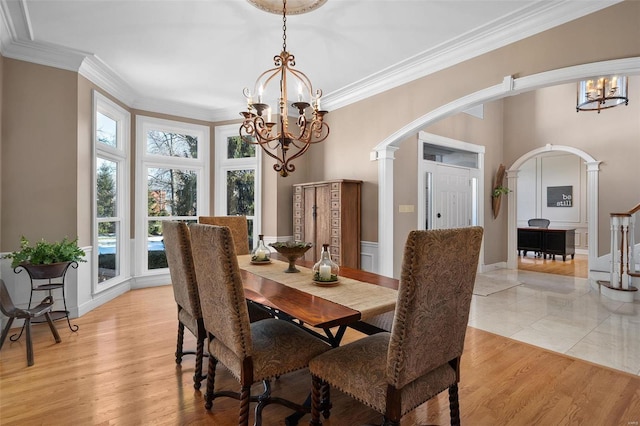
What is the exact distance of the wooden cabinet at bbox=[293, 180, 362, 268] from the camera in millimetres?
4312

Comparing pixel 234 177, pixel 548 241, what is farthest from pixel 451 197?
pixel 234 177

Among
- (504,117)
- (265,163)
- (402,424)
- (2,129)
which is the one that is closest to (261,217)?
(265,163)

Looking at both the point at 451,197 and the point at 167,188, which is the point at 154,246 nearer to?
the point at 167,188

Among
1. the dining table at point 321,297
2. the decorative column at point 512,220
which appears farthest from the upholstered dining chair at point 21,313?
the decorative column at point 512,220

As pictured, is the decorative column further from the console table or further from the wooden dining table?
the wooden dining table

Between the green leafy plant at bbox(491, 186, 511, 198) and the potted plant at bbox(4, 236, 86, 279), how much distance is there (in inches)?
275

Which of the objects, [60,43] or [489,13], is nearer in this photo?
[489,13]

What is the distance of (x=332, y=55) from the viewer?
359cm

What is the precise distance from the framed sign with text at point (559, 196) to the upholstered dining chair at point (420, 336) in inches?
377

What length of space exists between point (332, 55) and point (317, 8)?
0.92 metres

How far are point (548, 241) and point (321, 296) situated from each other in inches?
319

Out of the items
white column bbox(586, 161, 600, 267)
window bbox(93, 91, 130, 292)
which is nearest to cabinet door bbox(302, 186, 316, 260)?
window bbox(93, 91, 130, 292)

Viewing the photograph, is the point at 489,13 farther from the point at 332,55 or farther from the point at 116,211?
the point at 116,211

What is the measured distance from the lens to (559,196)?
9156mm
